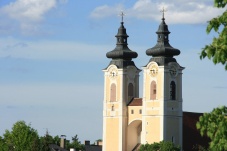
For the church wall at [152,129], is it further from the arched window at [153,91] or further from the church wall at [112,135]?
the church wall at [112,135]

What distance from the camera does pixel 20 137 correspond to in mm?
84875

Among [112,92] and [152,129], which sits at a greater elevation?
[112,92]

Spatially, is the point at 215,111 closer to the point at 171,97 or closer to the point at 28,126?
the point at 171,97

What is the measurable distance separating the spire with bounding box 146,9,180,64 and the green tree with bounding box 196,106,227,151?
6271 cm

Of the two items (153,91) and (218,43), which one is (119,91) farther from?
(218,43)

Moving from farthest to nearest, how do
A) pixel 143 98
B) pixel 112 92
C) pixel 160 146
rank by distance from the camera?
pixel 112 92, pixel 143 98, pixel 160 146

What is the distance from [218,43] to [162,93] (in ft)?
207

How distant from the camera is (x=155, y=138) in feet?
256

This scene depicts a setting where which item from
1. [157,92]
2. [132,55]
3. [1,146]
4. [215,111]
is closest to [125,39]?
[132,55]

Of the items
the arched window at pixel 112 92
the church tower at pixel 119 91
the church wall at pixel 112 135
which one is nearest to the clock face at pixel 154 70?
the church tower at pixel 119 91

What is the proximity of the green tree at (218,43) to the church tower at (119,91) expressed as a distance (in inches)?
2592

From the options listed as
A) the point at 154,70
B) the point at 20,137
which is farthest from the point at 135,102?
the point at 20,137

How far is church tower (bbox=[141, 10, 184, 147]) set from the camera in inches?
3093

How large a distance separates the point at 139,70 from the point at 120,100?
3422 mm
